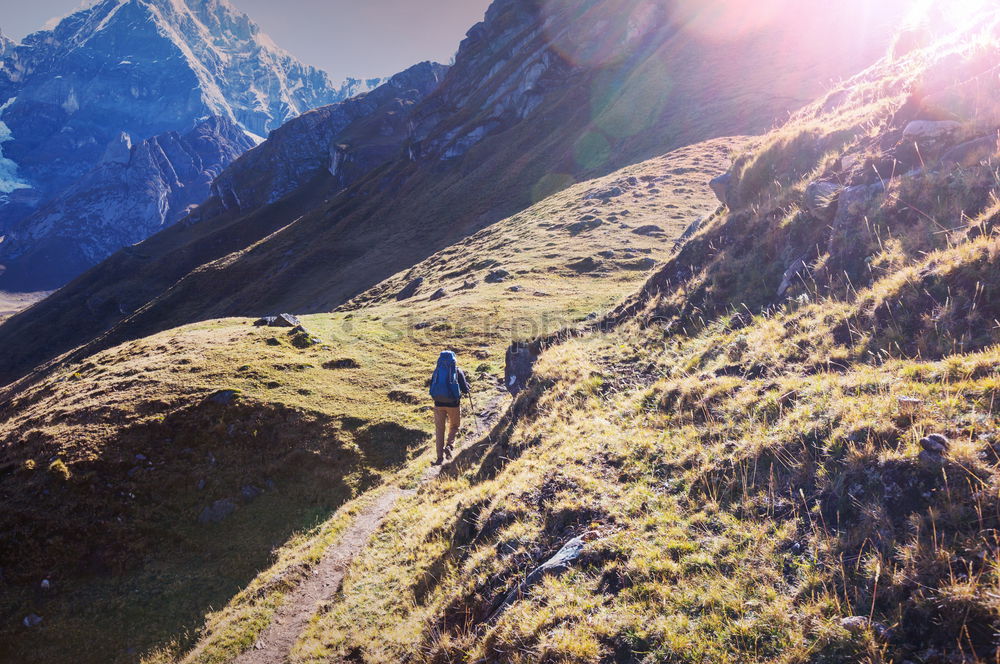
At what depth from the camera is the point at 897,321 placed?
25.0 feet

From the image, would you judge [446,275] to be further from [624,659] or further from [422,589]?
[624,659]

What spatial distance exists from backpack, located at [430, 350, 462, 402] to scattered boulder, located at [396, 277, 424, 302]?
117ft

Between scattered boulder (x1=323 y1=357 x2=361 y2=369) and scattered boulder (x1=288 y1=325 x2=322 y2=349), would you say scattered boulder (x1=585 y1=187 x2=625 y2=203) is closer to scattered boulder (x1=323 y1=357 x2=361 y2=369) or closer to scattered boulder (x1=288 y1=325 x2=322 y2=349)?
scattered boulder (x1=288 y1=325 x2=322 y2=349)

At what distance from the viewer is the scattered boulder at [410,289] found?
5138 cm

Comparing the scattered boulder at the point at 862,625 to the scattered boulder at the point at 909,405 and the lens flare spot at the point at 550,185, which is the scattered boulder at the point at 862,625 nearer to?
the scattered boulder at the point at 909,405

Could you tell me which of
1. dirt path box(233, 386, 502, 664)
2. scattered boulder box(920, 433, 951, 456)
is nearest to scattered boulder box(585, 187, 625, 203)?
dirt path box(233, 386, 502, 664)

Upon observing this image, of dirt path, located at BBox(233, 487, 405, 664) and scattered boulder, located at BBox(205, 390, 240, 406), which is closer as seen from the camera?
dirt path, located at BBox(233, 487, 405, 664)

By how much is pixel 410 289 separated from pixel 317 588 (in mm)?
43942

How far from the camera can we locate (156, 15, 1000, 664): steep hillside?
14.9 ft

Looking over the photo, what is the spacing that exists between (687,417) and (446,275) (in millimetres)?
45814

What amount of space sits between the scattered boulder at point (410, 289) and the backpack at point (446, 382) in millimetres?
35677

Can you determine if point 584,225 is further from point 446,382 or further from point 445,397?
point 445,397

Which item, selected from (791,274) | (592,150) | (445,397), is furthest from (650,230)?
(592,150)

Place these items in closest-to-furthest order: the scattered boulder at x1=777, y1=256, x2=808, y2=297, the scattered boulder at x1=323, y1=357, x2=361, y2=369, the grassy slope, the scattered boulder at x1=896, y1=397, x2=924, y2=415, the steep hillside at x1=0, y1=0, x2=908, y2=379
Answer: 1. the scattered boulder at x1=896, y1=397, x2=924, y2=415
2. the scattered boulder at x1=777, y1=256, x2=808, y2=297
3. the grassy slope
4. the scattered boulder at x1=323, y1=357, x2=361, y2=369
5. the steep hillside at x1=0, y1=0, x2=908, y2=379
